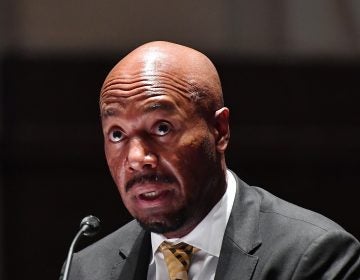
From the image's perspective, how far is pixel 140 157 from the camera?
234cm

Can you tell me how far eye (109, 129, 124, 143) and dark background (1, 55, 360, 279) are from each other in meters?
1.46

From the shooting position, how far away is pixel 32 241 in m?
4.00

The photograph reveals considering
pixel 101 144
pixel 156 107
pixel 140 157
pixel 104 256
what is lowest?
pixel 101 144

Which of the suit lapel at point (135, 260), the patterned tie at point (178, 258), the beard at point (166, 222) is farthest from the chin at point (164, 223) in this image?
the suit lapel at point (135, 260)

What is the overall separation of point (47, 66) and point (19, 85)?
144mm

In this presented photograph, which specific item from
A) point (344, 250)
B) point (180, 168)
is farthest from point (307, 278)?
point (180, 168)

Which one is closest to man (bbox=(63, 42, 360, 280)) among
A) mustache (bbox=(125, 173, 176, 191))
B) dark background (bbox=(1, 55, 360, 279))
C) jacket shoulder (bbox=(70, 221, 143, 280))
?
mustache (bbox=(125, 173, 176, 191))

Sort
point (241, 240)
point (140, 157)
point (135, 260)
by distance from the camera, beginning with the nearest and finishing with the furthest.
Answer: point (140, 157) → point (241, 240) → point (135, 260)

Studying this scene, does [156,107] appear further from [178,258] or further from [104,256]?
[104,256]

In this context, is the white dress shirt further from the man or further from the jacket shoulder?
the jacket shoulder

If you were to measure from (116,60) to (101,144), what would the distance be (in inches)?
13.9

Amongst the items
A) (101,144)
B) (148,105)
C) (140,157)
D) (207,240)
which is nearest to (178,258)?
(207,240)

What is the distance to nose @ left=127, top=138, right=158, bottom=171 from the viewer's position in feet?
7.67

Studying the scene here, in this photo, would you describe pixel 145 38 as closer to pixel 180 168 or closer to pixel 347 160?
pixel 347 160
